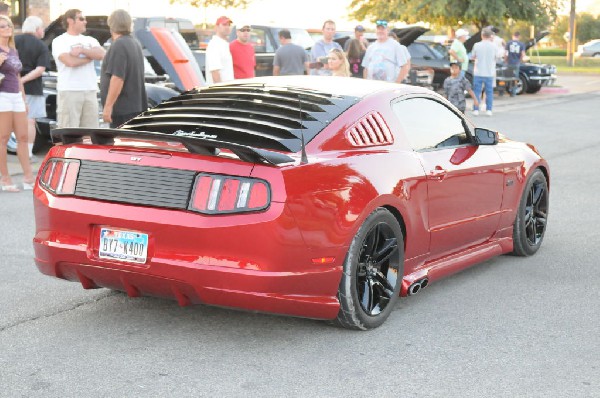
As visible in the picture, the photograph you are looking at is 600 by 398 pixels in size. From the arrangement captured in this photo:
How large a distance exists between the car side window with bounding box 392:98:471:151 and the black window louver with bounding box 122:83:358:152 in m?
0.47

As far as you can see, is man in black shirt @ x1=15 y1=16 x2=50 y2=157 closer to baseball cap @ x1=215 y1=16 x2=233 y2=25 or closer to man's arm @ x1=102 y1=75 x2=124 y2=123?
man's arm @ x1=102 y1=75 x2=124 y2=123

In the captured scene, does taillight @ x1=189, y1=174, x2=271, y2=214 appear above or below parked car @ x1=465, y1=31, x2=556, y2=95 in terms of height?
above

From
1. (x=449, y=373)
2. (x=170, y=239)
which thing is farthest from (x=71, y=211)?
(x=449, y=373)

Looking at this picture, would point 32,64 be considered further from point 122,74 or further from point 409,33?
point 409,33

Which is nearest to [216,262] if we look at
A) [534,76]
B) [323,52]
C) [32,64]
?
[32,64]

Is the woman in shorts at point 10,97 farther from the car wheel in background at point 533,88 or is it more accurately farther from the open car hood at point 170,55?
the car wheel in background at point 533,88

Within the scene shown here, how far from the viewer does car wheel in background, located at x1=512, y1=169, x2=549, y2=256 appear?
24.5 ft

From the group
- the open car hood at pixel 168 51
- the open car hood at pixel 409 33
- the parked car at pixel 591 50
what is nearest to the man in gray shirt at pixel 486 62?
the open car hood at pixel 409 33

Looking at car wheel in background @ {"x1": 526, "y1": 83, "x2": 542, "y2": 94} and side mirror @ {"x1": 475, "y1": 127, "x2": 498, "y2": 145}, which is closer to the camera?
side mirror @ {"x1": 475, "y1": 127, "x2": 498, "y2": 145}

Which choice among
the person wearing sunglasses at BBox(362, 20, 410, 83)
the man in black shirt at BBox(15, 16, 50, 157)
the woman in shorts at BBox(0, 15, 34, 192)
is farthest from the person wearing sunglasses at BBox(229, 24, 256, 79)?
the woman in shorts at BBox(0, 15, 34, 192)

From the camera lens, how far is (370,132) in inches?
230

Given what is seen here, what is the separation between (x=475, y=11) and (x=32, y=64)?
30.2 m

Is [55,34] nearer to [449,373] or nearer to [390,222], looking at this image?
[390,222]

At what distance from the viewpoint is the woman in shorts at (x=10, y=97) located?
10039mm
